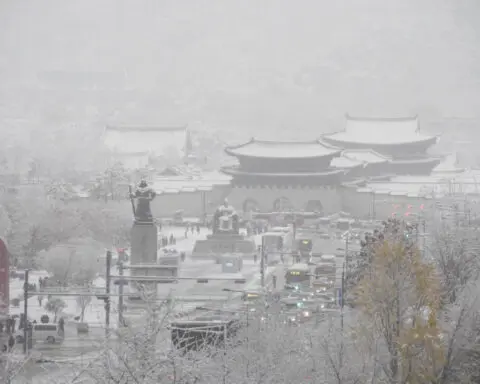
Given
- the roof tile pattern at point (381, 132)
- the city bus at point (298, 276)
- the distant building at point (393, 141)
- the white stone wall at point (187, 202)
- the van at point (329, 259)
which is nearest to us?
the city bus at point (298, 276)

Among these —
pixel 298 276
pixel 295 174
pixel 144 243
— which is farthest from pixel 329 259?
pixel 295 174

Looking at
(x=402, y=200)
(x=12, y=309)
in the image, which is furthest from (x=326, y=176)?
(x=12, y=309)

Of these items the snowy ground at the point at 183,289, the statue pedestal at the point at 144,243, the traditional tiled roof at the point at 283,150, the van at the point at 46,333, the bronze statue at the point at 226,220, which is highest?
the traditional tiled roof at the point at 283,150

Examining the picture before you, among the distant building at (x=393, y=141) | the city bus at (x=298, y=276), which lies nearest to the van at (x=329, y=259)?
the city bus at (x=298, y=276)

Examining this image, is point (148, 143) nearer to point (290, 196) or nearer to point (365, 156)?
point (365, 156)

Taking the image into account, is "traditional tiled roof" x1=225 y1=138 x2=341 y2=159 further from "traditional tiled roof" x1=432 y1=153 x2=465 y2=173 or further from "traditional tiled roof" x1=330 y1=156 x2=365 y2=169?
"traditional tiled roof" x1=432 y1=153 x2=465 y2=173

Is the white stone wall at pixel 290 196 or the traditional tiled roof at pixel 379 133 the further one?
the traditional tiled roof at pixel 379 133

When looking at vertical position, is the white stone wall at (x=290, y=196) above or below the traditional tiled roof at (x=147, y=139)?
below

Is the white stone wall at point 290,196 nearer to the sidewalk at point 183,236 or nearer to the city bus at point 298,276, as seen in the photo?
the sidewalk at point 183,236
